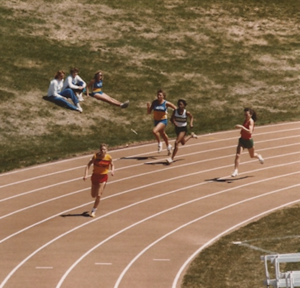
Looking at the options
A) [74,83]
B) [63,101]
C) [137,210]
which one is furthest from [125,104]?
[137,210]

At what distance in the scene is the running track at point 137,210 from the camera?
54.2 feet

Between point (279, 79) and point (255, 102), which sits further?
point (279, 79)

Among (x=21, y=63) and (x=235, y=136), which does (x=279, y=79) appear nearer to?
(x=235, y=136)

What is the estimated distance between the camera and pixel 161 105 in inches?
941

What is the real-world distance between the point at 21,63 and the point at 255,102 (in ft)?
28.2

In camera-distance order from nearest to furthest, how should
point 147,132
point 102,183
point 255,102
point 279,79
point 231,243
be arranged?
point 231,243 < point 102,183 < point 147,132 < point 255,102 < point 279,79

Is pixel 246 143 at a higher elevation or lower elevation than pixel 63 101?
lower

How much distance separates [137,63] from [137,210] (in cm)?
1438

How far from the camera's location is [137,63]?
1332 inches

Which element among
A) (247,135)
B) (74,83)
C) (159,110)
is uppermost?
(74,83)

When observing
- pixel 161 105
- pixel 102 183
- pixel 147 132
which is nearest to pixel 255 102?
pixel 147 132

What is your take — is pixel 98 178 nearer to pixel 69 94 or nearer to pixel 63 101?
pixel 69 94

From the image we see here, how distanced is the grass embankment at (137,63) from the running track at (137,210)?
218cm

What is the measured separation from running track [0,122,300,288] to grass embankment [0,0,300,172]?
218 centimetres
